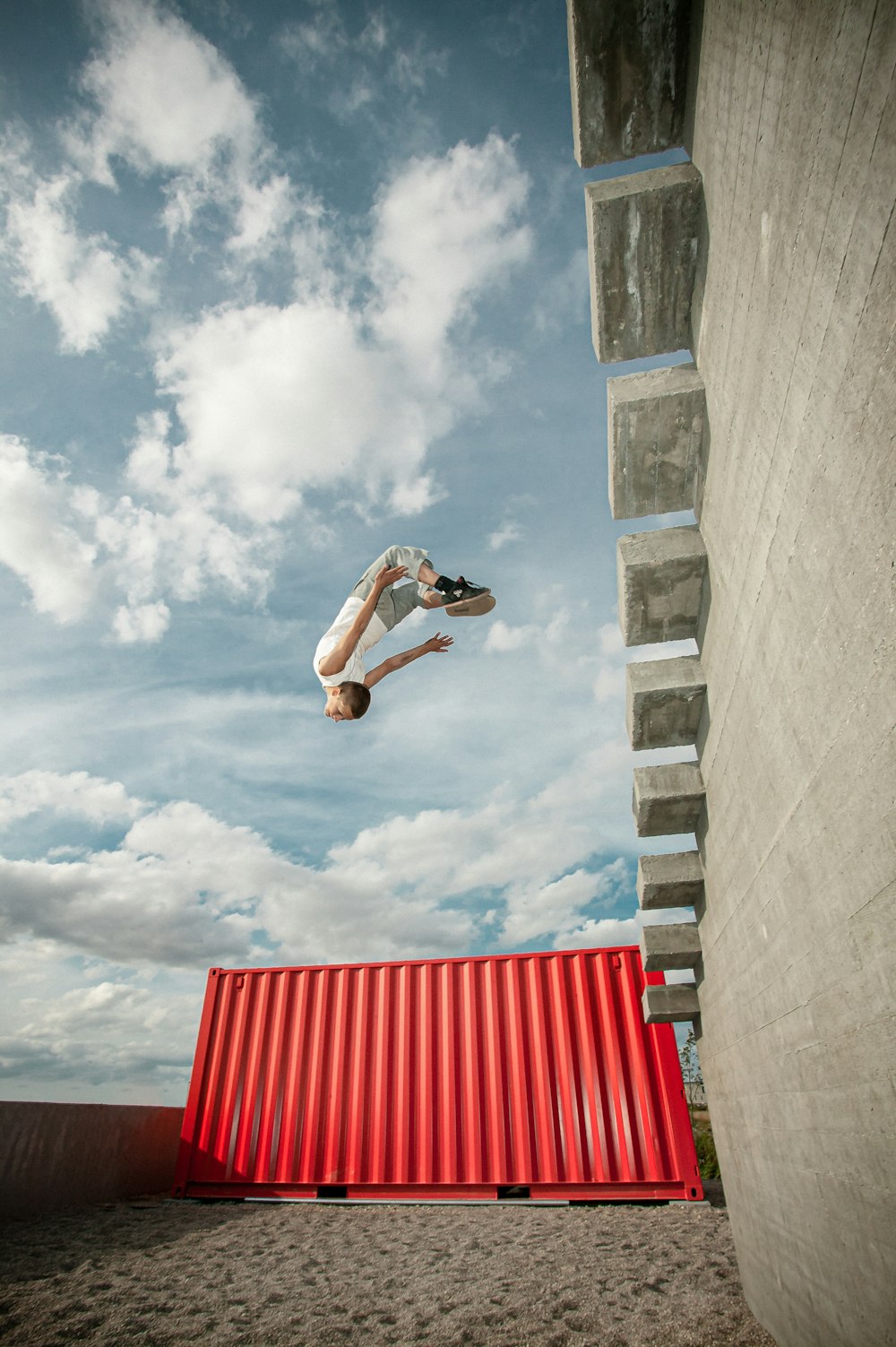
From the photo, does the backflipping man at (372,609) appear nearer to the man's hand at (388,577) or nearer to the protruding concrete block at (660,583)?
the man's hand at (388,577)

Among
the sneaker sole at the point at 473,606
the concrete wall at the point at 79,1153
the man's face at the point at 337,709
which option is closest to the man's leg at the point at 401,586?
the sneaker sole at the point at 473,606

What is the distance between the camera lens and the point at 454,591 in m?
5.21

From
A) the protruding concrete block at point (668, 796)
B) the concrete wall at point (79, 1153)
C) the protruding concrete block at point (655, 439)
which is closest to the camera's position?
the protruding concrete block at point (655, 439)

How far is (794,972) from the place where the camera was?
8.13 ft

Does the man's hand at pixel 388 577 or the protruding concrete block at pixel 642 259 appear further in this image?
the man's hand at pixel 388 577

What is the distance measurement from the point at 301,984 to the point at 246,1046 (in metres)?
1.09

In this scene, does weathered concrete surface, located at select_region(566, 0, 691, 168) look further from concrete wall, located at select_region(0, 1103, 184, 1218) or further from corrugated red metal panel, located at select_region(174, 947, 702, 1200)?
concrete wall, located at select_region(0, 1103, 184, 1218)

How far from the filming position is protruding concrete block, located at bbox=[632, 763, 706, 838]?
13.2ft

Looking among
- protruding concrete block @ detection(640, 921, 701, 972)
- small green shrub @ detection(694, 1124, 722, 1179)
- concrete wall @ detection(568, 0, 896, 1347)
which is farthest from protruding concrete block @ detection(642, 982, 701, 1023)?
small green shrub @ detection(694, 1124, 722, 1179)

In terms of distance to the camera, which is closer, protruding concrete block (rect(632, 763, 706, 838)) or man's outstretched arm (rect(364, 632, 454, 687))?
protruding concrete block (rect(632, 763, 706, 838))

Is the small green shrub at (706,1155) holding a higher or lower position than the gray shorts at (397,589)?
lower

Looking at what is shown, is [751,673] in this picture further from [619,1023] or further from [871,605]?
[619,1023]

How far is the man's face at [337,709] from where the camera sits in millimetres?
5312

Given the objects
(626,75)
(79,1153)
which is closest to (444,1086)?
(79,1153)
